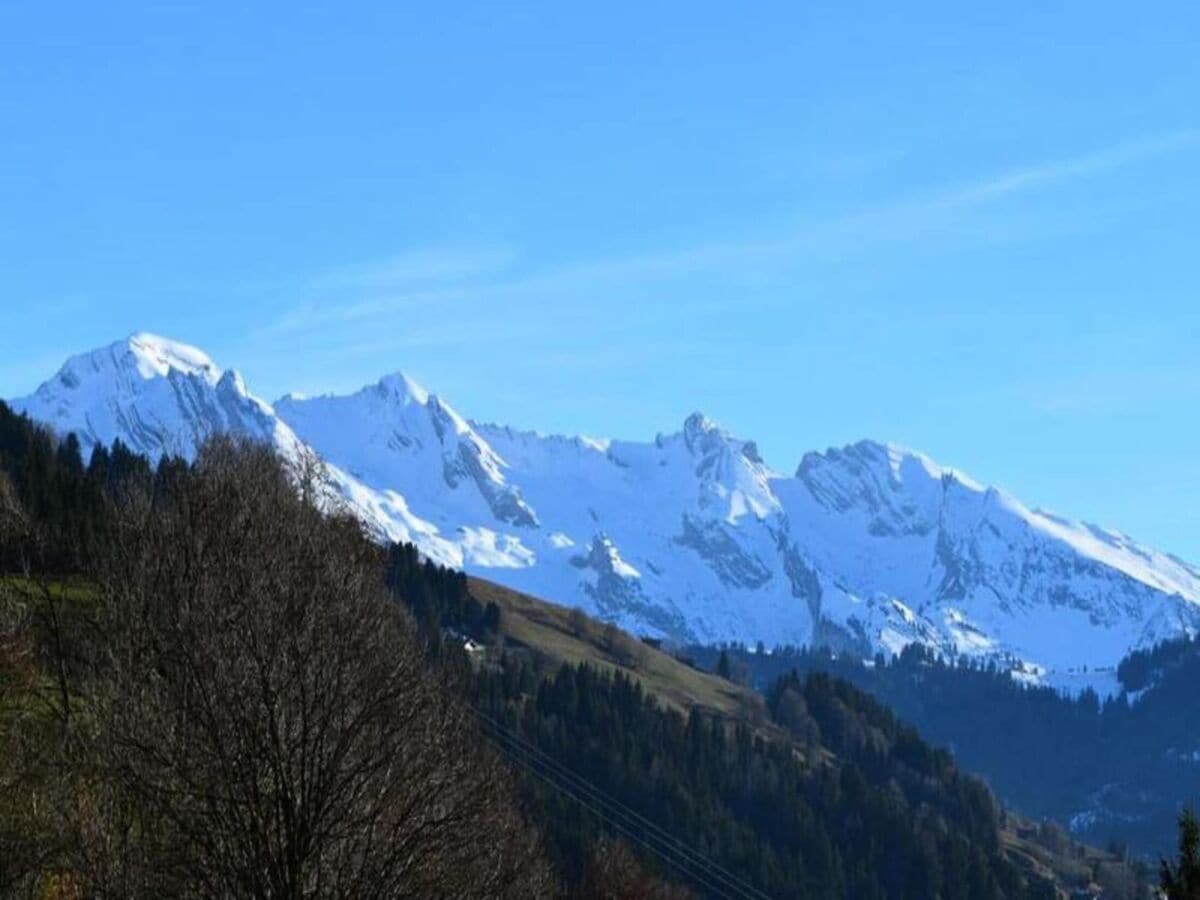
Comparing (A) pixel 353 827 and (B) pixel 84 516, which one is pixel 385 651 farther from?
(B) pixel 84 516

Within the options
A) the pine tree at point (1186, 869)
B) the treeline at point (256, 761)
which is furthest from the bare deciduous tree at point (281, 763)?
the pine tree at point (1186, 869)

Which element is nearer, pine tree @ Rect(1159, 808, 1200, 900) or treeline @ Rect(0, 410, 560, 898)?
treeline @ Rect(0, 410, 560, 898)

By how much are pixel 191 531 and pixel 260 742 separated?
32494mm

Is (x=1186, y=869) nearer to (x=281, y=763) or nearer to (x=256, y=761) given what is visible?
(x=281, y=763)

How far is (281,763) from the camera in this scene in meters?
42.6

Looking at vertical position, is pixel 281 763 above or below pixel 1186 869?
below

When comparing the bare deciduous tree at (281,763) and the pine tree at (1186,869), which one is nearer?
the bare deciduous tree at (281,763)

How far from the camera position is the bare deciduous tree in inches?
1668

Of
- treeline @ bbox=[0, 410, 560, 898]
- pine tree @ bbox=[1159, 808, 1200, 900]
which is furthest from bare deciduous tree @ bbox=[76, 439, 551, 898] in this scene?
pine tree @ bbox=[1159, 808, 1200, 900]

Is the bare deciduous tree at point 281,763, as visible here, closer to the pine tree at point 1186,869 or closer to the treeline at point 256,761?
the treeline at point 256,761

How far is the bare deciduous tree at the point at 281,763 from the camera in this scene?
4238 cm

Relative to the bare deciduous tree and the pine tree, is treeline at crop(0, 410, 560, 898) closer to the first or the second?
the bare deciduous tree

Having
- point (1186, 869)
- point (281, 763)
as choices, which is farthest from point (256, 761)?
point (1186, 869)

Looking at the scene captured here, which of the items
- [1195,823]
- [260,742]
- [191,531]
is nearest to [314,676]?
[260,742]
